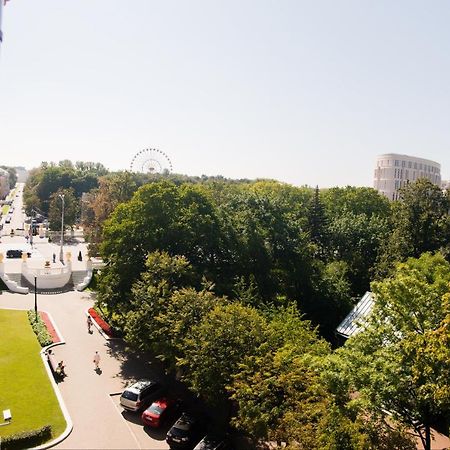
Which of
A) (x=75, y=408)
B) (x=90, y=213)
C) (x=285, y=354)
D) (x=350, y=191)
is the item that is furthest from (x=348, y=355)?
(x=90, y=213)

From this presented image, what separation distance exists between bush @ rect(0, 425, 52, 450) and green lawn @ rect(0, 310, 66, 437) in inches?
21.3

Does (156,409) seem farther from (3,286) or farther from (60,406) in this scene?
(3,286)

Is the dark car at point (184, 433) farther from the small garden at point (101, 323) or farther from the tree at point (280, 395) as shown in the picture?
the small garden at point (101, 323)

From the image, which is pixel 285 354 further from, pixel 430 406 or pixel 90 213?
pixel 90 213

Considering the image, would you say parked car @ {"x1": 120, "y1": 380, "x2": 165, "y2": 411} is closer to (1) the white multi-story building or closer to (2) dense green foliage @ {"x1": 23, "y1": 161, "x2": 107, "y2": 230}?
(2) dense green foliage @ {"x1": 23, "y1": 161, "x2": 107, "y2": 230}

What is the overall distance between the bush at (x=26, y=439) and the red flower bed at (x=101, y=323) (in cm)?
1315

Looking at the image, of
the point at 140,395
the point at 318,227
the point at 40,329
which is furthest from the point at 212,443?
the point at 318,227

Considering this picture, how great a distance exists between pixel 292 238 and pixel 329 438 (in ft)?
81.9

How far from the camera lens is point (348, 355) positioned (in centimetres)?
1680

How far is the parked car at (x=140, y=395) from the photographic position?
22.1 m

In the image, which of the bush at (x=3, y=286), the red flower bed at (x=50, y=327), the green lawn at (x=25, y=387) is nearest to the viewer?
the green lawn at (x=25, y=387)

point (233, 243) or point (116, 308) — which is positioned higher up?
point (233, 243)

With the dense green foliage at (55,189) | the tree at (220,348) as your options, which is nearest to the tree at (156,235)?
the tree at (220,348)

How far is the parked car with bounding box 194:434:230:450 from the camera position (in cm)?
Result: 1859
